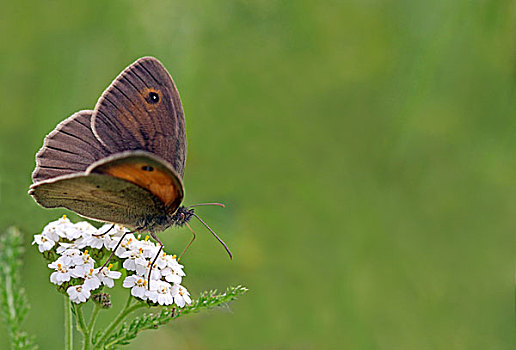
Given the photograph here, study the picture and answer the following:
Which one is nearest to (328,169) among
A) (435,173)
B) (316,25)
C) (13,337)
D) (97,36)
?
(435,173)

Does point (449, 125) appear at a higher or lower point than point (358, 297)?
higher

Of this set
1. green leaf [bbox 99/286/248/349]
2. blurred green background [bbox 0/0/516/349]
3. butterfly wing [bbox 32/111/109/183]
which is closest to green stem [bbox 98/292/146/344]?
green leaf [bbox 99/286/248/349]

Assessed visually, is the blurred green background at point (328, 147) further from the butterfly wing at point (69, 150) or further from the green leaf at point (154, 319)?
the green leaf at point (154, 319)

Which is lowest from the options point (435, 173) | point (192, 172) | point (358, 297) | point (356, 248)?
point (358, 297)

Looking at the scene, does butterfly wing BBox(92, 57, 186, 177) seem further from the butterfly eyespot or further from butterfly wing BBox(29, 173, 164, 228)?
butterfly wing BBox(29, 173, 164, 228)

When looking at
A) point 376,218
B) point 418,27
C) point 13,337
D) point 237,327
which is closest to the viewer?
point 13,337

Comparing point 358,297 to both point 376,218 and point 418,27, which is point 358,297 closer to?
point 376,218
